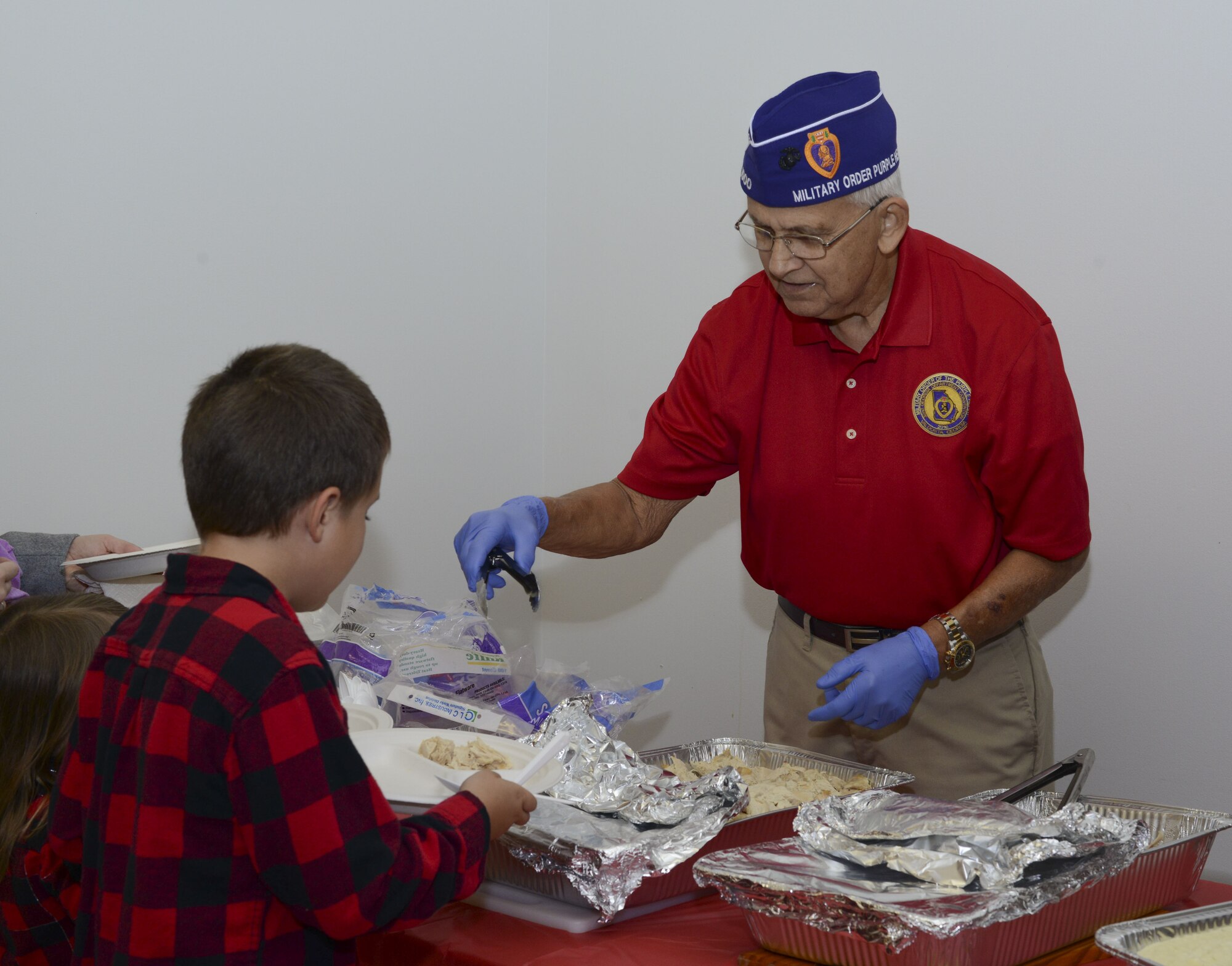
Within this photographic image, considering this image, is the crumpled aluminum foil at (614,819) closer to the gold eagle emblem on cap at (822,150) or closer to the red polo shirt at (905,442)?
the red polo shirt at (905,442)

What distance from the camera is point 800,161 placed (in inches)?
69.8

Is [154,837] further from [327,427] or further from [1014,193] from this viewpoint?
[1014,193]

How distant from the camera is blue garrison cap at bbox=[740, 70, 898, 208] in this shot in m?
1.77

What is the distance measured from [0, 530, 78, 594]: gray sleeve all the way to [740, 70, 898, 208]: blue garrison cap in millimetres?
1406

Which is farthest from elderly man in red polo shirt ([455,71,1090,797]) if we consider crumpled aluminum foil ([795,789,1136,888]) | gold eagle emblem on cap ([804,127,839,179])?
A: crumpled aluminum foil ([795,789,1136,888])

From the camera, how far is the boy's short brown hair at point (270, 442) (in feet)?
3.40

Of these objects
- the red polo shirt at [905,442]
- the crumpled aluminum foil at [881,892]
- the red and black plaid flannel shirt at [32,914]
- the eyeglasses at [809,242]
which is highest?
the eyeglasses at [809,242]

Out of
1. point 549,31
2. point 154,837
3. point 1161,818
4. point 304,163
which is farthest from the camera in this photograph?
point 549,31

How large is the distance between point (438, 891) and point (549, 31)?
3.06m

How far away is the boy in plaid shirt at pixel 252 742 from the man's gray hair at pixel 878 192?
1014mm

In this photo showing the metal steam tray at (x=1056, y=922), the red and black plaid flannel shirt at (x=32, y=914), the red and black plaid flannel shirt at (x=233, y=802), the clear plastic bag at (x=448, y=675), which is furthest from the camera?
the clear plastic bag at (x=448, y=675)

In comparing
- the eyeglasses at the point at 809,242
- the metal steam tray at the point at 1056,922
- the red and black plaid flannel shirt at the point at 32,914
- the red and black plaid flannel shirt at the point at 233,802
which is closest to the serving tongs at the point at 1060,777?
the metal steam tray at the point at 1056,922

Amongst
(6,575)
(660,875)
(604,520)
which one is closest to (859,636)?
(604,520)

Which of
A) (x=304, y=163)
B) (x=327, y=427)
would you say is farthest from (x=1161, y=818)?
(x=304, y=163)
